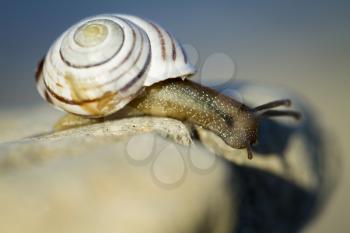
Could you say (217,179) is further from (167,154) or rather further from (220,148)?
(220,148)

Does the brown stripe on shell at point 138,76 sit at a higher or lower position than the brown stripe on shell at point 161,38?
lower

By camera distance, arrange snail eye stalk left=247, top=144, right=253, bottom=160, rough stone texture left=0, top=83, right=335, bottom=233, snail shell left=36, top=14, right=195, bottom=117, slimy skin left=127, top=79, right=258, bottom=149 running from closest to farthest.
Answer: rough stone texture left=0, top=83, right=335, bottom=233 < snail eye stalk left=247, top=144, right=253, bottom=160 < snail shell left=36, top=14, right=195, bottom=117 < slimy skin left=127, top=79, right=258, bottom=149

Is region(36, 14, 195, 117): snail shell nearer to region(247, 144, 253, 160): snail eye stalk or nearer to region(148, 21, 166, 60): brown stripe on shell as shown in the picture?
region(148, 21, 166, 60): brown stripe on shell

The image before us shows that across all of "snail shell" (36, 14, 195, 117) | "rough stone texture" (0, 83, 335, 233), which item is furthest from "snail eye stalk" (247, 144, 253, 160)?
"snail shell" (36, 14, 195, 117)

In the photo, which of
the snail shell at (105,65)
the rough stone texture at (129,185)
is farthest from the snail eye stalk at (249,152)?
the snail shell at (105,65)

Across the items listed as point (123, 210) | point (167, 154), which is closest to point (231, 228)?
point (167, 154)

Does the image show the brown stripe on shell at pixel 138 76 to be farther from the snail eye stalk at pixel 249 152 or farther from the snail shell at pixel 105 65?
the snail eye stalk at pixel 249 152

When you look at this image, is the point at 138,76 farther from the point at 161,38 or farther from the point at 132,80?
the point at 161,38
